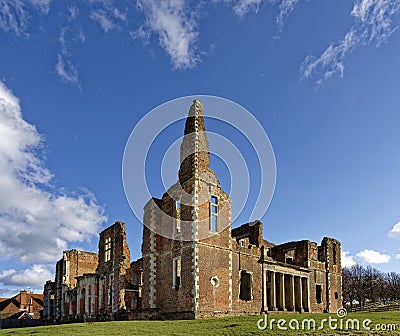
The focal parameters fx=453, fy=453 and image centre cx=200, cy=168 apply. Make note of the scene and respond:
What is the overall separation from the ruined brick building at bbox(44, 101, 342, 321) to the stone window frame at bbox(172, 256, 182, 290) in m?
0.07

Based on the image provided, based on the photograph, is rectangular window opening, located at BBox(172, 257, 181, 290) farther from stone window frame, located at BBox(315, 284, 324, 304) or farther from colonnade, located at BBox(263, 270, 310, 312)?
stone window frame, located at BBox(315, 284, 324, 304)

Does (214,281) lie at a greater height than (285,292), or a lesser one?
greater

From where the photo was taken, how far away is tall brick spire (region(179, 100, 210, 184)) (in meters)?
33.5

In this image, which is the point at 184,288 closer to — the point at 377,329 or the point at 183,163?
the point at 183,163

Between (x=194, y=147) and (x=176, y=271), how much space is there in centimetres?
927

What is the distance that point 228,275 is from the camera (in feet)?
109

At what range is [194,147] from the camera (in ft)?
112

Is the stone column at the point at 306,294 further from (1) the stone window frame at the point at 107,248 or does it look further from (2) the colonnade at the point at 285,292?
Result: (1) the stone window frame at the point at 107,248

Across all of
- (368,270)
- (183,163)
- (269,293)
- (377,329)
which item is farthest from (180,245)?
(368,270)

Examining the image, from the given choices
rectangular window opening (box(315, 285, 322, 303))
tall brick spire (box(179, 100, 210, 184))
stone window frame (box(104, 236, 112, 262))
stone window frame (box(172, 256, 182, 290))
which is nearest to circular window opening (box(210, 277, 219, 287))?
stone window frame (box(172, 256, 182, 290))

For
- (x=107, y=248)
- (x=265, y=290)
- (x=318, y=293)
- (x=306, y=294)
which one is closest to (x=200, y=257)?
(x=265, y=290)

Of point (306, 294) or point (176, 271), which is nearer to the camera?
point (176, 271)

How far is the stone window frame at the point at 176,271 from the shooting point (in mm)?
32688

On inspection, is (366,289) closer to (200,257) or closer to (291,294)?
(291,294)
